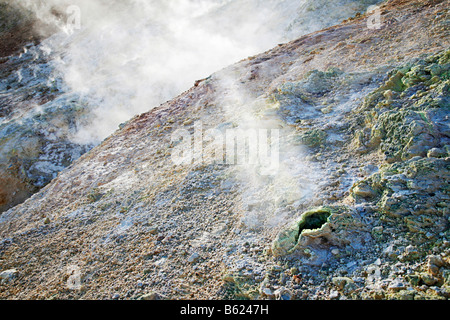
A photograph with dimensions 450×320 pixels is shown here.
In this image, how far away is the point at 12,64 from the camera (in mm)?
14500

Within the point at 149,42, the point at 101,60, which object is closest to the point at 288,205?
the point at 101,60

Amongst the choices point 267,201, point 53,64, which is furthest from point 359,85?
point 53,64

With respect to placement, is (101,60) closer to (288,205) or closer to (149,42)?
(149,42)

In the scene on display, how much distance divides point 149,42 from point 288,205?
13046mm

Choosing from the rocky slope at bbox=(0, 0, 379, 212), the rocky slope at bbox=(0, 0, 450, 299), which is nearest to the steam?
the rocky slope at bbox=(0, 0, 379, 212)

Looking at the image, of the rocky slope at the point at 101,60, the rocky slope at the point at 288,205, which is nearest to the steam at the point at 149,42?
the rocky slope at the point at 101,60

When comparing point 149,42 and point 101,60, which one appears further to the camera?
point 149,42

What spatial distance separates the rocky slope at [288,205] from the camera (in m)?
2.48

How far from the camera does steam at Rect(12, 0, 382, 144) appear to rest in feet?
34.9

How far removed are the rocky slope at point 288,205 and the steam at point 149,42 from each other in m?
4.95

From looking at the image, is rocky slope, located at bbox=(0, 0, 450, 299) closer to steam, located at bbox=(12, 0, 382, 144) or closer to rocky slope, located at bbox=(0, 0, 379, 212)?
rocky slope, located at bbox=(0, 0, 379, 212)

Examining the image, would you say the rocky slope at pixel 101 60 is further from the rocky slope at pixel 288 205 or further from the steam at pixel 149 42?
the rocky slope at pixel 288 205

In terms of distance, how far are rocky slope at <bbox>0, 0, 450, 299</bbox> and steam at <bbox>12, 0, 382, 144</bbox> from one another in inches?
195

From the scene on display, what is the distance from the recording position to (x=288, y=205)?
326 centimetres
